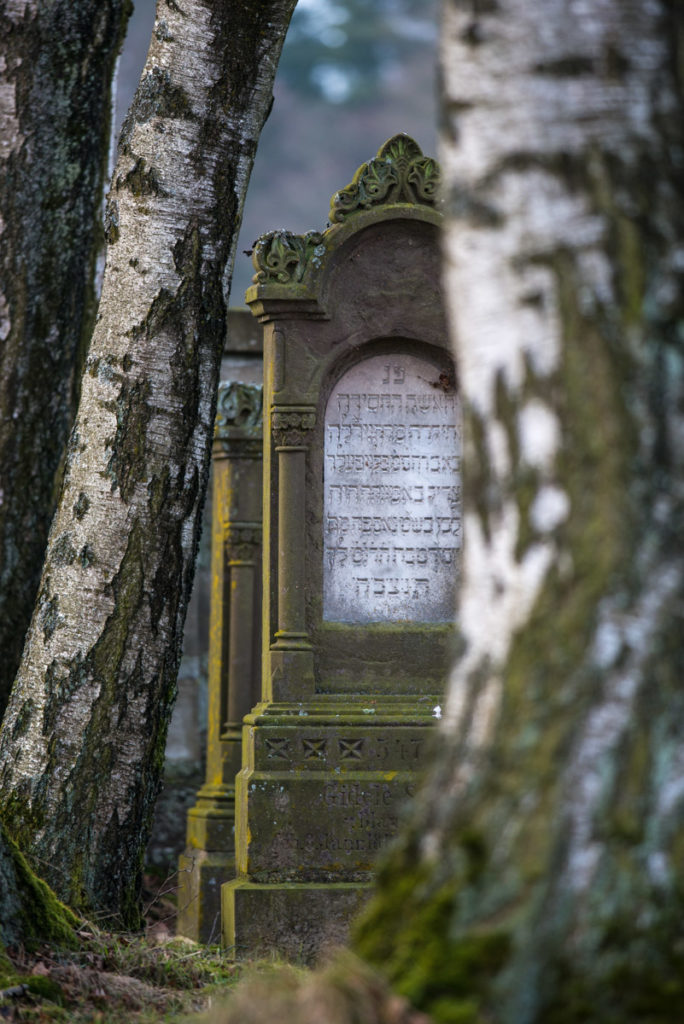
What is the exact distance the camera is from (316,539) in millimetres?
5922

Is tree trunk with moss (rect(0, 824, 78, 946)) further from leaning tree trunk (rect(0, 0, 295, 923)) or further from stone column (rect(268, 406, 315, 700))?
stone column (rect(268, 406, 315, 700))

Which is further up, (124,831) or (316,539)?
(316,539)

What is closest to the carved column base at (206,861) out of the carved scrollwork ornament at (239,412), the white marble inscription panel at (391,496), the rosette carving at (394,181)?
the white marble inscription panel at (391,496)

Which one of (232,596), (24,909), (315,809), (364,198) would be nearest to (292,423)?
(364,198)

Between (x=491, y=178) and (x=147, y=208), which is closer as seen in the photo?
(x=491, y=178)

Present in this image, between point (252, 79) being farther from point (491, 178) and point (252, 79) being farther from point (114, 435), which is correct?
point (491, 178)

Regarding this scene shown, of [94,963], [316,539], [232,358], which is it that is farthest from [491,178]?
[232,358]

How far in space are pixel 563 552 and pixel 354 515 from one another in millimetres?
4271

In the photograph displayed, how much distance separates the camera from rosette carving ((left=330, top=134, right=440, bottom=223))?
600cm

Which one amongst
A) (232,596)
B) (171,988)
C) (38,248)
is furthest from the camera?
(232,596)

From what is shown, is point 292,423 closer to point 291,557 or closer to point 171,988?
point 291,557

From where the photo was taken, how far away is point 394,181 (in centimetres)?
605

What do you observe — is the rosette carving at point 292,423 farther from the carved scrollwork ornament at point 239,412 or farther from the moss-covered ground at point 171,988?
the moss-covered ground at point 171,988

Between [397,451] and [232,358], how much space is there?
3036 mm
